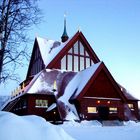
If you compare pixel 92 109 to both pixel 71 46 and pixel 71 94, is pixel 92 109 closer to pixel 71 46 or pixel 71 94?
pixel 71 94

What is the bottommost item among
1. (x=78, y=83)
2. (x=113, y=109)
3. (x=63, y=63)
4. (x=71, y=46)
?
(x=113, y=109)

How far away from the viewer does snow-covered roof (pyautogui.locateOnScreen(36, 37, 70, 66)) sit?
1578 inches

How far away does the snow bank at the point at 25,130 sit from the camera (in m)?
6.11

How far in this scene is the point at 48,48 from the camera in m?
44.0

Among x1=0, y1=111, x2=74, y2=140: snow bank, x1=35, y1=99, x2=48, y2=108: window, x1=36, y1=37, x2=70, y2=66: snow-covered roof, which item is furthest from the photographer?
x1=36, y1=37, x2=70, y2=66: snow-covered roof

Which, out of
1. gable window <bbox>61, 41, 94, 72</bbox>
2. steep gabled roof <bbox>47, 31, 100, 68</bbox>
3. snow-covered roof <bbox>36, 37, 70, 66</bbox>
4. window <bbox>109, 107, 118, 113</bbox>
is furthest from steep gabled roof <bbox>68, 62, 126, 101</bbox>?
snow-covered roof <bbox>36, 37, 70, 66</bbox>

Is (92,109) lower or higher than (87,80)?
lower

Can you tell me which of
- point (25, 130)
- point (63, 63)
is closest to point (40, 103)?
point (63, 63)

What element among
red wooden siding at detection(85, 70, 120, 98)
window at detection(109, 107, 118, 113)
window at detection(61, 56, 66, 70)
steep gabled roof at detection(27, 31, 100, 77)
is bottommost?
window at detection(109, 107, 118, 113)

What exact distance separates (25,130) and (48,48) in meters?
38.0

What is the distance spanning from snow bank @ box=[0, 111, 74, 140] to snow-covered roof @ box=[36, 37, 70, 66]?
3214cm

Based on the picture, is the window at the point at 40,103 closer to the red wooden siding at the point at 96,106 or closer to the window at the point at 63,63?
the red wooden siding at the point at 96,106

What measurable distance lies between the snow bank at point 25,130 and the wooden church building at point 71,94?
77.1 ft

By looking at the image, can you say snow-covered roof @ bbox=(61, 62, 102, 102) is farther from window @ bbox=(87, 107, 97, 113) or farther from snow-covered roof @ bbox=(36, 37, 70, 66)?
snow-covered roof @ bbox=(36, 37, 70, 66)
